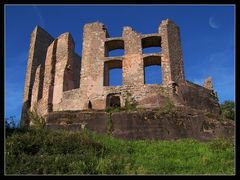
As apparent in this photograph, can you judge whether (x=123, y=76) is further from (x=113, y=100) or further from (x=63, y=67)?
(x=63, y=67)

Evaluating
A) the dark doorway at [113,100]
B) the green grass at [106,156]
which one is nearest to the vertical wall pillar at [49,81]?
the dark doorway at [113,100]

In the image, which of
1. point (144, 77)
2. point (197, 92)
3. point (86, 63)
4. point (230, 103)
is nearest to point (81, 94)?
point (86, 63)

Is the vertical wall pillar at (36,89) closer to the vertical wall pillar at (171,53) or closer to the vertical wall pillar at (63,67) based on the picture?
the vertical wall pillar at (63,67)

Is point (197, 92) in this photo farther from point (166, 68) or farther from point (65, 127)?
point (65, 127)

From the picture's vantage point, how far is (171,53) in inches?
728

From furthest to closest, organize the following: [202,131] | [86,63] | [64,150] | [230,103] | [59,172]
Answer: [230,103], [86,63], [202,131], [64,150], [59,172]

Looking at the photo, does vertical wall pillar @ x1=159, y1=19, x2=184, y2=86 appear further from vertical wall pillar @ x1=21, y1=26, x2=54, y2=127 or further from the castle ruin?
vertical wall pillar @ x1=21, y1=26, x2=54, y2=127

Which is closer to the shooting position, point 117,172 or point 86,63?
point 117,172

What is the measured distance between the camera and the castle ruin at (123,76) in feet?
57.0

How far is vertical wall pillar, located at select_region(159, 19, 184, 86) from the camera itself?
17.9 metres

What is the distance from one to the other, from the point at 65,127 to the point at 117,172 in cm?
669

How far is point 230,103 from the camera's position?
1072 inches

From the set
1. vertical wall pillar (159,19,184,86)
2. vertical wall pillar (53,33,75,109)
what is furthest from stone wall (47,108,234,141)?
vertical wall pillar (53,33,75,109)

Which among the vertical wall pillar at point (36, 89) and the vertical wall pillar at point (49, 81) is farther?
the vertical wall pillar at point (36, 89)
